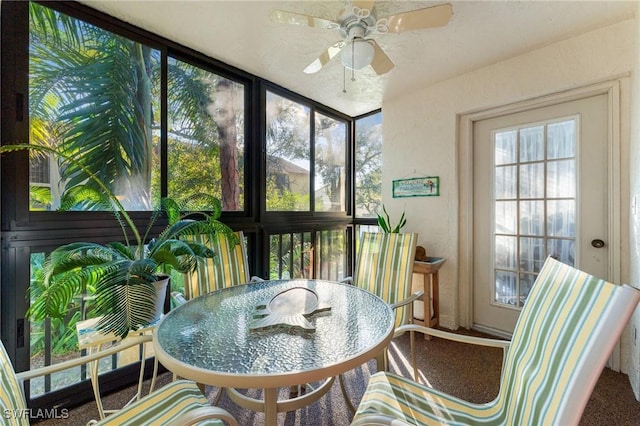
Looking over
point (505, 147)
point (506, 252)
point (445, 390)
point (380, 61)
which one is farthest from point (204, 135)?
point (506, 252)

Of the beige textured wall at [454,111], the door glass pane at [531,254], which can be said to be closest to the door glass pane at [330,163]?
the beige textured wall at [454,111]

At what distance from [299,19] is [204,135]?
136 centimetres

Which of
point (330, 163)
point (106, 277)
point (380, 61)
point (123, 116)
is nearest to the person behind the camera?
point (106, 277)

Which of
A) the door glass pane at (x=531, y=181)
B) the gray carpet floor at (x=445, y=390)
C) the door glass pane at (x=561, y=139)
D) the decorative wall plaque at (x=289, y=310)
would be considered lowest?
the gray carpet floor at (x=445, y=390)

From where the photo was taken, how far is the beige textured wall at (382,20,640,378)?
6.57 feet

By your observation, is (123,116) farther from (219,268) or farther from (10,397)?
(10,397)

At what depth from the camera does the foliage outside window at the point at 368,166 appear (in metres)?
3.72

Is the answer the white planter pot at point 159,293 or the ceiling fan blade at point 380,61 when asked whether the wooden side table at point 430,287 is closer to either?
the ceiling fan blade at point 380,61

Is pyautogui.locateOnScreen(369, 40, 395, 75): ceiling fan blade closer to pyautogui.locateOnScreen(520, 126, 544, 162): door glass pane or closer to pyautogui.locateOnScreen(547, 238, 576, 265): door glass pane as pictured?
pyautogui.locateOnScreen(520, 126, 544, 162): door glass pane

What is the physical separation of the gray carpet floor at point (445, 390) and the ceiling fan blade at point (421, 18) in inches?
90.2

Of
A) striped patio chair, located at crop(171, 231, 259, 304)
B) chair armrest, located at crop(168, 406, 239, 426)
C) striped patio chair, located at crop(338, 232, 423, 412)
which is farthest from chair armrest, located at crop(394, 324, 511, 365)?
striped patio chair, located at crop(171, 231, 259, 304)

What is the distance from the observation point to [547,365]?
786 millimetres

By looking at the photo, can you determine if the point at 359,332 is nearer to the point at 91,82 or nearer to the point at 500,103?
the point at 91,82

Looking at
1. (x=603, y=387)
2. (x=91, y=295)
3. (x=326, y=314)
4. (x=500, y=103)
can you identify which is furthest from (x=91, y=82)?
(x=603, y=387)
